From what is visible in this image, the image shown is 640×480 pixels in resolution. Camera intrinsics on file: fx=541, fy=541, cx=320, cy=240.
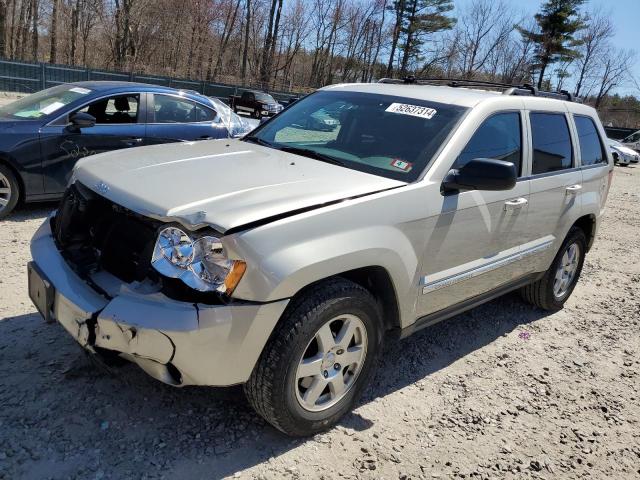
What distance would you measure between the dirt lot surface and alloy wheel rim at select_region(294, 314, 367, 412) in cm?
25

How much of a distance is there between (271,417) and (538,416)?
1.83 metres

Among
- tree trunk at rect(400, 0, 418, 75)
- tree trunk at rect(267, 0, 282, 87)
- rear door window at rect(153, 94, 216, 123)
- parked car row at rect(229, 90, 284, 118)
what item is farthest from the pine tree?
rear door window at rect(153, 94, 216, 123)

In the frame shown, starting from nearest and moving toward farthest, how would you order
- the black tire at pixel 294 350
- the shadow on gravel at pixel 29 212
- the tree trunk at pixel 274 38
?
the black tire at pixel 294 350
the shadow on gravel at pixel 29 212
the tree trunk at pixel 274 38

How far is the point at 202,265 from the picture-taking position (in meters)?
2.38

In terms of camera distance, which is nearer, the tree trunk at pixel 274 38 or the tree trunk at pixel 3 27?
the tree trunk at pixel 3 27

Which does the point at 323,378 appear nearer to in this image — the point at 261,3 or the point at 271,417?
the point at 271,417

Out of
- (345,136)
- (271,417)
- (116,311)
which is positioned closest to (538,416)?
(271,417)

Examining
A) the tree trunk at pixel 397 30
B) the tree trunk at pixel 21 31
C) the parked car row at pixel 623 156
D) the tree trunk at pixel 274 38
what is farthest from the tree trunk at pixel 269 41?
the parked car row at pixel 623 156

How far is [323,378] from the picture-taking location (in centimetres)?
285

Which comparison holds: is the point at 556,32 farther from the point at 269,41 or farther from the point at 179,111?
the point at 179,111

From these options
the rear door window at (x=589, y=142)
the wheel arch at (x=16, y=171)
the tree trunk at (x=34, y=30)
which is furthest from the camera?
the tree trunk at (x=34, y=30)

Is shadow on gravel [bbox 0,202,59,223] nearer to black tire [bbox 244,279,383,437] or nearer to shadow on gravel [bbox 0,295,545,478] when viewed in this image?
shadow on gravel [bbox 0,295,545,478]

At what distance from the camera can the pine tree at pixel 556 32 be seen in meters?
48.5

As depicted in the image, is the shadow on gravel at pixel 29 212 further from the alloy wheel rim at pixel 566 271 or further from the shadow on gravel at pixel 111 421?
the alloy wheel rim at pixel 566 271
